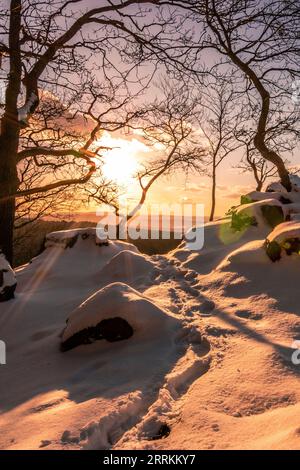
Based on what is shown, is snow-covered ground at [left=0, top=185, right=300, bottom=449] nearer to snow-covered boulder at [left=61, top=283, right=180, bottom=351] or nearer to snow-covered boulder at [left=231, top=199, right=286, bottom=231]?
snow-covered boulder at [left=61, top=283, right=180, bottom=351]

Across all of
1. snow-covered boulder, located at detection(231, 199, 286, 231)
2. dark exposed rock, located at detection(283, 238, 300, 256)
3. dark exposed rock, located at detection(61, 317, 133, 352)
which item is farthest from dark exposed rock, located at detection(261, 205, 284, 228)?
dark exposed rock, located at detection(61, 317, 133, 352)

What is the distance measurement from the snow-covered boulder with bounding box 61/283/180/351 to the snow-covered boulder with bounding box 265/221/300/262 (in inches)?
86.0

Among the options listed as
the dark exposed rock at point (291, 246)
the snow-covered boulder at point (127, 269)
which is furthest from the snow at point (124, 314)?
the snow-covered boulder at point (127, 269)

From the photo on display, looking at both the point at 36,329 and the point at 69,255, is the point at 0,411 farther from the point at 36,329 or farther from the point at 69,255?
the point at 69,255

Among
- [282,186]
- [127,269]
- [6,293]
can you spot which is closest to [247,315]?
[127,269]

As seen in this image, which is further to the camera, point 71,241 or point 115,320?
point 71,241

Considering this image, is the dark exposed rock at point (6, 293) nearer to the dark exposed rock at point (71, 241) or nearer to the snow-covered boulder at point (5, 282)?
the snow-covered boulder at point (5, 282)

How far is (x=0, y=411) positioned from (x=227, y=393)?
5.53 ft

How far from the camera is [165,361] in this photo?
3.31 metres

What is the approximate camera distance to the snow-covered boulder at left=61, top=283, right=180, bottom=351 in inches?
155

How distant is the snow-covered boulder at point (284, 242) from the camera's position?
538 centimetres

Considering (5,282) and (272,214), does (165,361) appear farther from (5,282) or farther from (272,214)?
(272,214)

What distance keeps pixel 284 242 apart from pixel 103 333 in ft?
9.75

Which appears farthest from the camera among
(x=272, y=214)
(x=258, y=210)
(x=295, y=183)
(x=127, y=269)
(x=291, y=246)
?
(x=295, y=183)
